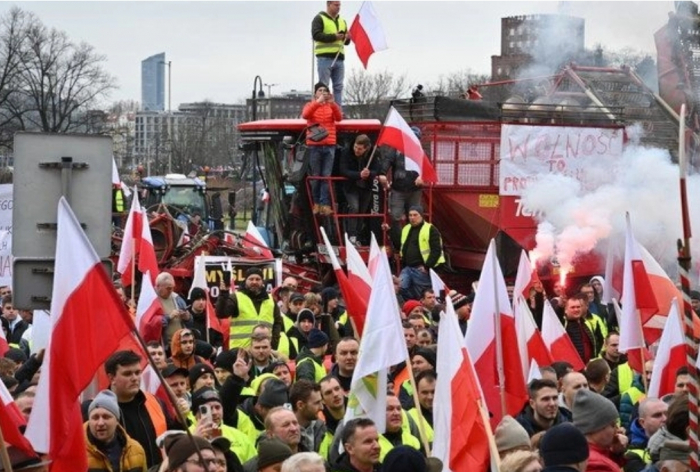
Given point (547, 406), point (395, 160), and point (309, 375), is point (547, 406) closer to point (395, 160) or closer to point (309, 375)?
point (309, 375)

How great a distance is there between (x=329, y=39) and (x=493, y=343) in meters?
11.6

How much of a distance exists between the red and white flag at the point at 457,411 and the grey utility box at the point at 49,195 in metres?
1.97

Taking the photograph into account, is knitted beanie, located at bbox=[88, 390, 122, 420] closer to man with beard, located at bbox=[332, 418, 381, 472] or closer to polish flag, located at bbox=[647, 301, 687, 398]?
man with beard, located at bbox=[332, 418, 381, 472]

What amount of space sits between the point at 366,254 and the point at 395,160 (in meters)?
1.27

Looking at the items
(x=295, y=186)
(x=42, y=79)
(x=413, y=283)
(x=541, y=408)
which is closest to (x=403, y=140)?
(x=413, y=283)

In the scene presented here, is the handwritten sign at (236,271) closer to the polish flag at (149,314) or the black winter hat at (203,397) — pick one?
the polish flag at (149,314)

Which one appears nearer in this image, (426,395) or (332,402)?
(332,402)

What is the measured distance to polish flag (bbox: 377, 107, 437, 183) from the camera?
1842 centimetres

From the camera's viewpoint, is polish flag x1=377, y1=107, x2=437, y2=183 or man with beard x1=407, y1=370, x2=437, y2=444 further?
polish flag x1=377, y1=107, x2=437, y2=183

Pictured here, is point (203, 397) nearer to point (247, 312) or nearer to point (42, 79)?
point (247, 312)

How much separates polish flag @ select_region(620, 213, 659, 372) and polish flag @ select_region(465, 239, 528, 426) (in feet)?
6.22

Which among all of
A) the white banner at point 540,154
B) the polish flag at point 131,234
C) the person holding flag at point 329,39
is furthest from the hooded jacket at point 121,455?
the person holding flag at point 329,39

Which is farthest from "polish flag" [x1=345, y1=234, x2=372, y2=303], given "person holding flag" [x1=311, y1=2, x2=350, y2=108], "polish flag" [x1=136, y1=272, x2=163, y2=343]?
"person holding flag" [x1=311, y1=2, x2=350, y2=108]

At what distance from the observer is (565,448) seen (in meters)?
7.10
